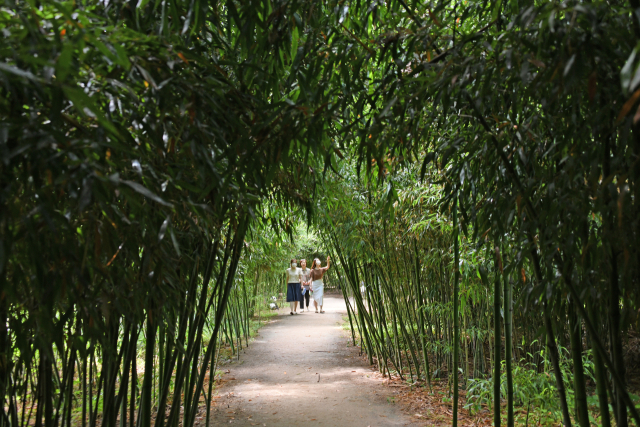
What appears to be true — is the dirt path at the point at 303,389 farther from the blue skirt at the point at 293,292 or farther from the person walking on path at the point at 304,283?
the person walking on path at the point at 304,283

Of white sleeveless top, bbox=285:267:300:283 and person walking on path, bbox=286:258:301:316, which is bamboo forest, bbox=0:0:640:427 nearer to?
white sleeveless top, bbox=285:267:300:283

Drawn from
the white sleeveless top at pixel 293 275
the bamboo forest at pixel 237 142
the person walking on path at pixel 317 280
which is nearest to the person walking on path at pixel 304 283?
the white sleeveless top at pixel 293 275

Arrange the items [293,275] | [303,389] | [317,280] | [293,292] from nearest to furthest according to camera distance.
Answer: [303,389], [293,275], [317,280], [293,292]

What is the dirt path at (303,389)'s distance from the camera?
12.2ft

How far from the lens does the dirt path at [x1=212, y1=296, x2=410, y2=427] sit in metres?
3.72

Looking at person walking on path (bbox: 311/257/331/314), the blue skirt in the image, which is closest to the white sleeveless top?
the blue skirt

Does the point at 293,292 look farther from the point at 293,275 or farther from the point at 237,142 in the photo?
the point at 237,142

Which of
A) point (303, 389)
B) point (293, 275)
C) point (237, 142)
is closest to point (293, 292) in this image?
point (293, 275)

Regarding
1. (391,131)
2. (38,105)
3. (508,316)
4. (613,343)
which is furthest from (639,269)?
(38,105)

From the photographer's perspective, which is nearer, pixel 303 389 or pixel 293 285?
pixel 303 389

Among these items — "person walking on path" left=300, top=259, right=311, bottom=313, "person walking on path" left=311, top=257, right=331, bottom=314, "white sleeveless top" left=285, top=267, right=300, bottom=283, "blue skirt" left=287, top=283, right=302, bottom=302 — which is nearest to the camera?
"person walking on path" left=311, top=257, right=331, bottom=314

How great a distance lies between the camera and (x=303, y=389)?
14.9 ft

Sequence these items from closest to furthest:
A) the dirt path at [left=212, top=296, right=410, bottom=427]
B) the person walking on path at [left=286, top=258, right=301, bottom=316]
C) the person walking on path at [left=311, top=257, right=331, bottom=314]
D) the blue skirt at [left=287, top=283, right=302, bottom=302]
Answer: the dirt path at [left=212, top=296, right=410, bottom=427] < the person walking on path at [left=311, top=257, right=331, bottom=314] < the person walking on path at [left=286, top=258, right=301, bottom=316] < the blue skirt at [left=287, top=283, right=302, bottom=302]

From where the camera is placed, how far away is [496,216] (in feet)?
4.93
